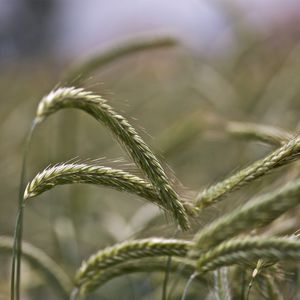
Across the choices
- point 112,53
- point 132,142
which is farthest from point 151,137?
point 112,53

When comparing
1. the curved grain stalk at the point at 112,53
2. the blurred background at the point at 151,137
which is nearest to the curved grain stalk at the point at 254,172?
the blurred background at the point at 151,137

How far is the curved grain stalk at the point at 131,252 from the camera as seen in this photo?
1087mm

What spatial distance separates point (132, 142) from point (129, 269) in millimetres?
315

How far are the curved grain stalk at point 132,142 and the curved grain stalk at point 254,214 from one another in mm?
65

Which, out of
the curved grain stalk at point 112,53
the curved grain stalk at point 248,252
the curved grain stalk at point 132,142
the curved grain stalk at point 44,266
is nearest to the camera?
the curved grain stalk at point 248,252

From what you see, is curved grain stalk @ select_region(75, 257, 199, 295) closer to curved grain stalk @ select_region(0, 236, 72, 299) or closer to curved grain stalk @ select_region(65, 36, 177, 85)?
curved grain stalk @ select_region(0, 236, 72, 299)

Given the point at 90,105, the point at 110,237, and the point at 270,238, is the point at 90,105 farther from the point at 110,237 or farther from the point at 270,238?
the point at 110,237

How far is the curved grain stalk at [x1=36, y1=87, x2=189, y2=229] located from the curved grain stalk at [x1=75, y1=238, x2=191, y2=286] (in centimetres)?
6

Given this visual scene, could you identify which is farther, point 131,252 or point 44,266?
point 44,266

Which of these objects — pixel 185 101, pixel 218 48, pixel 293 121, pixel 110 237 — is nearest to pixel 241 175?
pixel 110 237

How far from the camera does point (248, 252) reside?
0.90 m

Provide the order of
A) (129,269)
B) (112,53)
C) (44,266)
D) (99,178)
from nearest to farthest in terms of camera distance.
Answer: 1. (99,178)
2. (129,269)
3. (44,266)
4. (112,53)

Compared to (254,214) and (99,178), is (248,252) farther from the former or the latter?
(99,178)

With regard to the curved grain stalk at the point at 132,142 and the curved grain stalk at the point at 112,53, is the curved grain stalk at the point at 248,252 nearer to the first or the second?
the curved grain stalk at the point at 132,142
